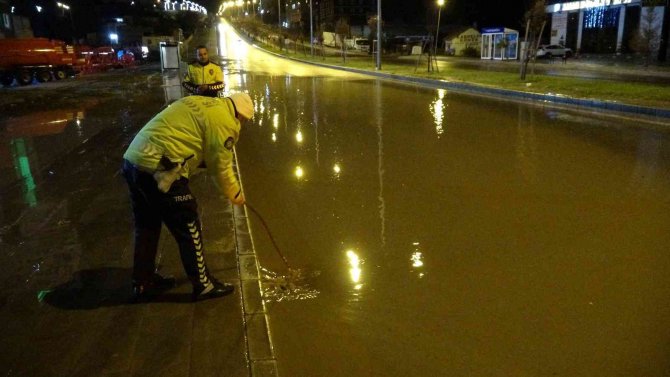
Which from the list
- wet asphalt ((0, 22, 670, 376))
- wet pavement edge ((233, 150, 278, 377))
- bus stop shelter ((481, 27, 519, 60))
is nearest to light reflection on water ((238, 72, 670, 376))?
wet pavement edge ((233, 150, 278, 377))

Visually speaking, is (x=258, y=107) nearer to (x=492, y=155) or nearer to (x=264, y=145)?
(x=264, y=145)

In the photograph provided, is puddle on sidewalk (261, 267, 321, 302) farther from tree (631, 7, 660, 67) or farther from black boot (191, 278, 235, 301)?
tree (631, 7, 660, 67)

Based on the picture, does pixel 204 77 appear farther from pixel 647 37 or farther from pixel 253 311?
pixel 647 37

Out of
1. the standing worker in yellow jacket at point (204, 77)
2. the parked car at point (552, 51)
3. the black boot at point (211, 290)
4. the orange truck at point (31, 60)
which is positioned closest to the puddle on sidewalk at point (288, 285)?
the black boot at point (211, 290)

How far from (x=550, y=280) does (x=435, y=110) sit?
418 inches

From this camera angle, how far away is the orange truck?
25.0m

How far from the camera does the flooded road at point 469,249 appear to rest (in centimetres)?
345

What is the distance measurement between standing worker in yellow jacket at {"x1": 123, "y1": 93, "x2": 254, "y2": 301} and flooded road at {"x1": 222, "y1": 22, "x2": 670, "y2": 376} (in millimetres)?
803

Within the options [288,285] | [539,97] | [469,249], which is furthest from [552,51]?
[288,285]

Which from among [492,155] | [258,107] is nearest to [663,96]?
[492,155]

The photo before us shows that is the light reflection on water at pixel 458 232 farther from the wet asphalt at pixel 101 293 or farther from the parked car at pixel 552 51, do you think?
the parked car at pixel 552 51

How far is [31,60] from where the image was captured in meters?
26.2

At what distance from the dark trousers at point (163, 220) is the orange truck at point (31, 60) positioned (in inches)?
992

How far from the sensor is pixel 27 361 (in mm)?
3230
